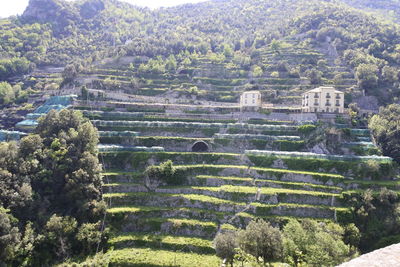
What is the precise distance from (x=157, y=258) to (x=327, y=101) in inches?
1859

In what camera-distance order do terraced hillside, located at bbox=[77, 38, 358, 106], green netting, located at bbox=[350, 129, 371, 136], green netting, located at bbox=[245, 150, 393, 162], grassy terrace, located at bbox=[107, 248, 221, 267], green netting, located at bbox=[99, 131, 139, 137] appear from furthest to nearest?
terraced hillside, located at bbox=[77, 38, 358, 106] → green netting, located at bbox=[350, 129, 371, 136] → green netting, located at bbox=[99, 131, 139, 137] → green netting, located at bbox=[245, 150, 393, 162] → grassy terrace, located at bbox=[107, 248, 221, 267]

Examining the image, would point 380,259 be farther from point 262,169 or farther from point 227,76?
point 227,76

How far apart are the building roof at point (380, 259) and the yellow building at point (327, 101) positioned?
187 feet

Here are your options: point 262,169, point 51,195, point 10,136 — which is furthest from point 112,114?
point 262,169

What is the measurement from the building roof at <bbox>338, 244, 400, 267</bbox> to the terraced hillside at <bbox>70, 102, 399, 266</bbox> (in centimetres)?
2610

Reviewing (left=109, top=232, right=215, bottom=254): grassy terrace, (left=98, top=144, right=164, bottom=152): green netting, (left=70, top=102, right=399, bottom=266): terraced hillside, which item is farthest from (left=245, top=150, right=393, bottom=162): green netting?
(left=109, top=232, right=215, bottom=254): grassy terrace

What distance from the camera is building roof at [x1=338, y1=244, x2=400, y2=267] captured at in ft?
33.5

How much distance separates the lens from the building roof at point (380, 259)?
10.2m

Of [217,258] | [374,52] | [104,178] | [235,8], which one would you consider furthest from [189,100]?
[235,8]

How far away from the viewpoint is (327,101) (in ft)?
212

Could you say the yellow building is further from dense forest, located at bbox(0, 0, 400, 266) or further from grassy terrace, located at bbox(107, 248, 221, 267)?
grassy terrace, located at bbox(107, 248, 221, 267)

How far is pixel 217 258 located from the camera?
118ft

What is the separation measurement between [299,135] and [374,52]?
178ft

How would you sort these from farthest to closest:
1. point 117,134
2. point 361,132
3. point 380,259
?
point 361,132, point 117,134, point 380,259
